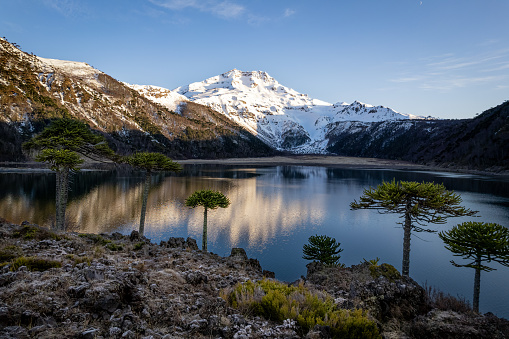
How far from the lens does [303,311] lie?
601 centimetres

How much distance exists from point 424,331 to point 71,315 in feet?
25.0

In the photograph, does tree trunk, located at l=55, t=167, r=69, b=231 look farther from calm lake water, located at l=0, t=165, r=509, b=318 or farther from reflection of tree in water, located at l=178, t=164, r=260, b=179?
reflection of tree in water, located at l=178, t=164, r=260, b=179

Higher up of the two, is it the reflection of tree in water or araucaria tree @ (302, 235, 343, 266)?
the reflection of tree in water

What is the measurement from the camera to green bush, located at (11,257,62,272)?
687 cm

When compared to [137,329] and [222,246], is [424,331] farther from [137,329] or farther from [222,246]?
[222,246]

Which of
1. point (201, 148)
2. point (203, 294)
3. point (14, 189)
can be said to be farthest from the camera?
point (201, 148)

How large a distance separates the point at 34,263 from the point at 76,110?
148 meters

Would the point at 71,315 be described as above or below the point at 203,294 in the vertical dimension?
above

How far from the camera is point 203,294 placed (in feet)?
23.2

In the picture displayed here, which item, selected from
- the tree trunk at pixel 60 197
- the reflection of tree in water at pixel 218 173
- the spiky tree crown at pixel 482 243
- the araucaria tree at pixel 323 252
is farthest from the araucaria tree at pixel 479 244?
the reflection of tree in water at pixel 218 173

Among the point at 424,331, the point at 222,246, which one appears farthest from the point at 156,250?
the point at 222,246

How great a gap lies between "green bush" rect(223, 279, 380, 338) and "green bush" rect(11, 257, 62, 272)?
494cm

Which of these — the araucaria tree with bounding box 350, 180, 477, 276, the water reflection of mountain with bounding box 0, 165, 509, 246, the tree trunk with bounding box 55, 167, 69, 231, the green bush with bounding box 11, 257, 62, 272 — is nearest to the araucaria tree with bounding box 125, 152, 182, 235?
the tree trunk with bounding box 55, 167, 69, 231

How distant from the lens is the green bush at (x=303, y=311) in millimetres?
5516
